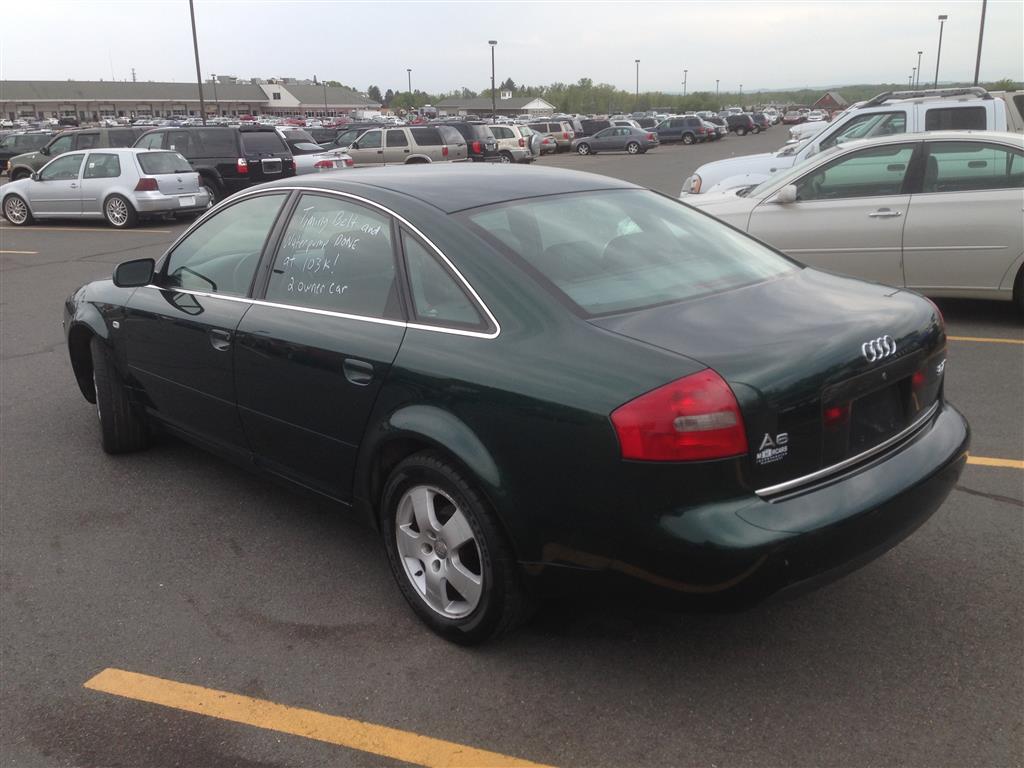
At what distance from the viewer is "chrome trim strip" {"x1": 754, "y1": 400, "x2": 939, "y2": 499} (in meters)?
2.72

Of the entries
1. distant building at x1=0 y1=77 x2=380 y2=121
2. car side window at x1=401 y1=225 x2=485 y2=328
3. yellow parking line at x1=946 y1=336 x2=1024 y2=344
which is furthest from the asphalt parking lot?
distant building at x1=0 y1=77 x2=380 y2=121

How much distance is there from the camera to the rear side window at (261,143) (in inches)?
753

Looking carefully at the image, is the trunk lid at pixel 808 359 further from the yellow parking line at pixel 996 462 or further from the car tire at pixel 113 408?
the car tire at pixel 113 408

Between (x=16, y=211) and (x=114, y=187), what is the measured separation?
309 centimetres

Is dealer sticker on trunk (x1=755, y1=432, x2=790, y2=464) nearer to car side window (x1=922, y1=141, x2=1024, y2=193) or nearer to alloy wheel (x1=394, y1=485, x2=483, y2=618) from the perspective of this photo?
alloy wheel (x1=394, y1=485, x2=483, y2=618)

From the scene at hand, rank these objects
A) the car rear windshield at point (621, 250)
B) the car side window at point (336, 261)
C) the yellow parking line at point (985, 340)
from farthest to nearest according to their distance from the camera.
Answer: the yellow parking line at point (985, 340) → the car side window at point (336, 261) → the car rear windshield at point (621, 250)

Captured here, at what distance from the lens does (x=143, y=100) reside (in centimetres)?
11681

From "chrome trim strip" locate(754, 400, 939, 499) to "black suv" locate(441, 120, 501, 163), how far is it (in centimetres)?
2670

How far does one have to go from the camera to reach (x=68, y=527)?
4.45m

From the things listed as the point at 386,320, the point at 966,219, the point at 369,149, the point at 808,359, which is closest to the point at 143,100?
the point at 369,149

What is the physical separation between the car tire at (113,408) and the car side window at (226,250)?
758 mm

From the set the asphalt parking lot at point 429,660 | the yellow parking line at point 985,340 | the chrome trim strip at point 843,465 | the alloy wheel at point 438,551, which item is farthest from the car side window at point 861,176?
the alloy wheel at point 438,551

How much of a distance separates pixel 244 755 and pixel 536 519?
114cm

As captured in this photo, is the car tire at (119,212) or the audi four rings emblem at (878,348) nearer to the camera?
the audi four rings emblem at (878,348)
